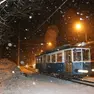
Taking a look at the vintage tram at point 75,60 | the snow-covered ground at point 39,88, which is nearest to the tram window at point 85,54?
the vintage tram at point 75,60

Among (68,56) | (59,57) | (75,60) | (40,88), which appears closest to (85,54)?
(75,60)

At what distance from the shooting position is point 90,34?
47.2m

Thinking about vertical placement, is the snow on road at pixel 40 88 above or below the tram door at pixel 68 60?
below

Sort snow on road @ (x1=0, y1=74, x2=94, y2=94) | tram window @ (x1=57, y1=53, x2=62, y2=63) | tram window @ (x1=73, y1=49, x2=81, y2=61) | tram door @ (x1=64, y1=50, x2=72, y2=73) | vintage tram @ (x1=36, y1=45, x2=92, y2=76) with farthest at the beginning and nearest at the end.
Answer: tram window @ (x1=57, y1=53, x2=62, y2=63), tram door @ (x1=64, y1=50, x2=72, y2=73), tram window @ (x1=73, y1=49, x2=81, y2=61), vintage tram @ (x1=36, y1=45, x2=92, y2=76), snow on road @ (x1=0, y1=74, x2=94, y2=94)

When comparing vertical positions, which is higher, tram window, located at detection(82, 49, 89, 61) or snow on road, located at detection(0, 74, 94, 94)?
tram window, located at detection(82, 49, 89, 61)

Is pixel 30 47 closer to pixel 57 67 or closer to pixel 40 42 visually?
pixel 40 42

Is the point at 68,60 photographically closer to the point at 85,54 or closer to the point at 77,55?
the point at 77,55

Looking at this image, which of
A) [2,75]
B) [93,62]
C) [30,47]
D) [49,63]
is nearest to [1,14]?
[2,75]

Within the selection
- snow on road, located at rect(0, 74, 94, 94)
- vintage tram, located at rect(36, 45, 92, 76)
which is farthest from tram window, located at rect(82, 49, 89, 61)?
snow on road, located at rect(0, 74, 94, 94)

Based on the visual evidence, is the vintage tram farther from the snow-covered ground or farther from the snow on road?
the snow on road

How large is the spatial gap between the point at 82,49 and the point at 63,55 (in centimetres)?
208

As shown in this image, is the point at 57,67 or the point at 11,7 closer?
the point at 11,7

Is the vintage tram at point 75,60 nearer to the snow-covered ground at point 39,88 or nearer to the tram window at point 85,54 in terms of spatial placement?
the tram window at point 85,54

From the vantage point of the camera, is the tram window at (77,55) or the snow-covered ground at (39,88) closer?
the snow-covered ground at (39,88)
